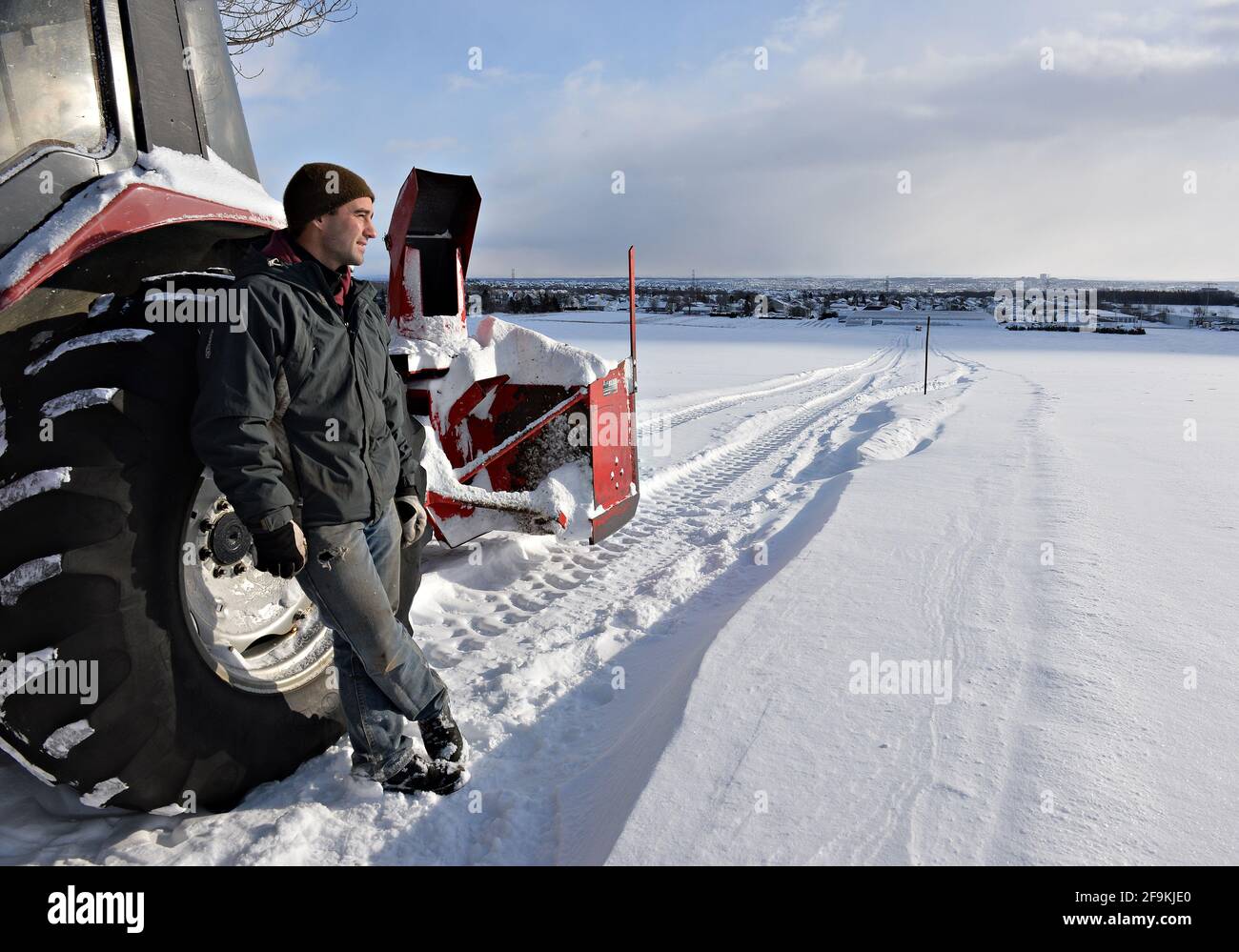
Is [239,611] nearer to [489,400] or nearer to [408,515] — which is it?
[408,515]

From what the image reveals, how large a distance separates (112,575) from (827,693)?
2094mm

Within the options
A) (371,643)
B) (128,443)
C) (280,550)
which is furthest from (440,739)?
(128,443)

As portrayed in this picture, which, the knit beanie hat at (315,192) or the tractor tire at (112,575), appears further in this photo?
the knit beanie hat at (315,192)

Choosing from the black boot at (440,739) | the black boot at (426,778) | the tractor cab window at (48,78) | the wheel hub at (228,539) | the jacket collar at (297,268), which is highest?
the tractor cab window at (48,78)

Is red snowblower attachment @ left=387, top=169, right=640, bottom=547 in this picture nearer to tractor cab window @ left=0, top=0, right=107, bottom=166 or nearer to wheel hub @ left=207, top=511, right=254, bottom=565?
wheel hub @ left=207, top=511, right=254, bottom=565

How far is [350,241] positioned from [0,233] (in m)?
0.83

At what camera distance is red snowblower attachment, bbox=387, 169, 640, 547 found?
4.12 meters

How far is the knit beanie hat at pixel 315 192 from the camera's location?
207 cm

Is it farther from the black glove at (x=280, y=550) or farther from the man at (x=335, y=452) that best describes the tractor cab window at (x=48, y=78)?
the black glove at (x=280, y=550)

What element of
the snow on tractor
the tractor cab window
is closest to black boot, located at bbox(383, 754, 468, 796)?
the snow on tractor

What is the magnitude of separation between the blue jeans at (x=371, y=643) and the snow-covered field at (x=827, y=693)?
0.61ft

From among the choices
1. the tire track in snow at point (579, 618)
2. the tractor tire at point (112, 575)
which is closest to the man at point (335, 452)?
the tractor tire at point (112, 575)

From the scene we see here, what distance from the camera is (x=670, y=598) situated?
156 inches

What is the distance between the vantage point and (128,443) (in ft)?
6.18
